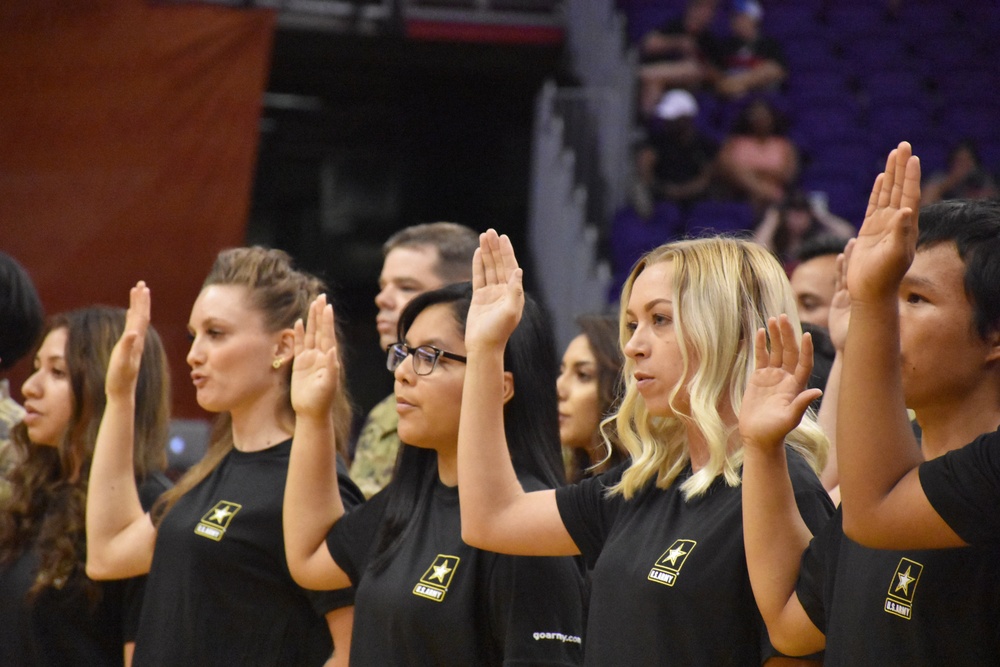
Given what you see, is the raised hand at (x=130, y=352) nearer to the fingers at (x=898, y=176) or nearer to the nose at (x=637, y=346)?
the nose at (x=637, y=346)

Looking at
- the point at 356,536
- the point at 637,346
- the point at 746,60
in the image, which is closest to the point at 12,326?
the point at 356,536

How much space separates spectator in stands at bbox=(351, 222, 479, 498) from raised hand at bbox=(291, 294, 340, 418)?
0.71 meters

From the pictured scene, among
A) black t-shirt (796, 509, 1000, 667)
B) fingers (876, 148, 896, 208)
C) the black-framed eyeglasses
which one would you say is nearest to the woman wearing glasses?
the black-framed eyeglasses

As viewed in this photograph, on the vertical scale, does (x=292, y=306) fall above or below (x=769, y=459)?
above

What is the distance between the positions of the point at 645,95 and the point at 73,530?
5.16 m

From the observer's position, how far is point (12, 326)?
3521 millimetres

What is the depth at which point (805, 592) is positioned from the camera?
179 cm

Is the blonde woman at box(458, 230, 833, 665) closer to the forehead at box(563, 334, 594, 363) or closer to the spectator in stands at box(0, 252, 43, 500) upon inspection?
the forehead at box(563, 334, 594, 363)

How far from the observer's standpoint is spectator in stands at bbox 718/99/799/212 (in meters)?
7.07

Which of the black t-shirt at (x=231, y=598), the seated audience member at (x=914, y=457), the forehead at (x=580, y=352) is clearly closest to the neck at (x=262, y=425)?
the black t-shirt at (x=231, y=598)

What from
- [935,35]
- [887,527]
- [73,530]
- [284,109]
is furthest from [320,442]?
[935,35]

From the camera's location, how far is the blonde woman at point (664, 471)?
189cm

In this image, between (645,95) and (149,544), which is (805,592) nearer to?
(149,544)

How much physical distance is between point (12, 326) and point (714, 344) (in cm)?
232
